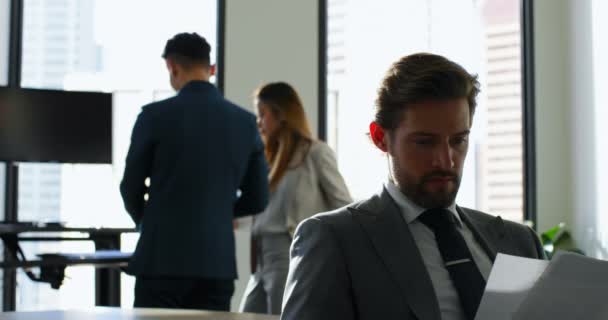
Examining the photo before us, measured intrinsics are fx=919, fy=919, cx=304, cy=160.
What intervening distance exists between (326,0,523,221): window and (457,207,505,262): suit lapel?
13.0ft

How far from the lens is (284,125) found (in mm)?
3508

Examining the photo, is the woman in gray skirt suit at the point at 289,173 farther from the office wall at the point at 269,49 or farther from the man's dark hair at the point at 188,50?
the office wall at the point at 269,49

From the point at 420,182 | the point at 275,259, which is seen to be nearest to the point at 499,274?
the point at 420,182

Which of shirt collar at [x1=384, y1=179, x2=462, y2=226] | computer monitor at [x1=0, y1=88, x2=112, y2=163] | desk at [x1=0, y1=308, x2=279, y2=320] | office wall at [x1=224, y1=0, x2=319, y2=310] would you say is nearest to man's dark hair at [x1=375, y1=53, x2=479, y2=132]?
shirt collar at [x1=384, y1=179, x2=462, y2=226]

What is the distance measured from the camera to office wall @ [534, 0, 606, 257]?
583cm

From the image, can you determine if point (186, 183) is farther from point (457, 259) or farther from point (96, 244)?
point (457, 259)

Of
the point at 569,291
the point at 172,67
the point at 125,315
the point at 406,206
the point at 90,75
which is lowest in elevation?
the point at 125,315

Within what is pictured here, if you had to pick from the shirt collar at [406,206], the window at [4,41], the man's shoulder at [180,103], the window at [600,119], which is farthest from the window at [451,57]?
the shirt collar at [406,206]

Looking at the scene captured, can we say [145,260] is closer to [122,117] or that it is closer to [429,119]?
[429,119]

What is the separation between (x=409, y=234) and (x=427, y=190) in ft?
0.26

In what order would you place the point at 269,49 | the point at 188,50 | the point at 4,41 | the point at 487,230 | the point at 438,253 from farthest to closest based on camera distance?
the point at 269,49, the point at 4,41, the point at 188,50, the point at 487,230, the point at 438,253

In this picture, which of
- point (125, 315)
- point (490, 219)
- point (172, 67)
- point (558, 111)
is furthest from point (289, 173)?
point (558, 111)

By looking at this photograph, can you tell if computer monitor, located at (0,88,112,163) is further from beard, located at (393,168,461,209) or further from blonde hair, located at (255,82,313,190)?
beard, located at (393,168,461,209)

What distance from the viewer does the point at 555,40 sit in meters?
Answer: 6.04
